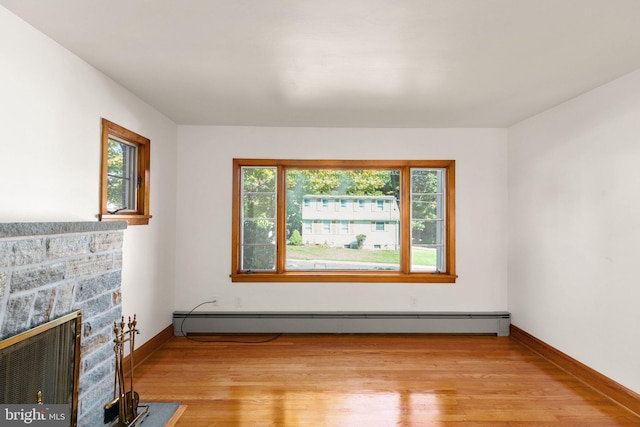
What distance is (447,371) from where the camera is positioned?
299cm

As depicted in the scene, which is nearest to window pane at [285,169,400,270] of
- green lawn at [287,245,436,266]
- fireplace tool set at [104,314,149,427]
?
green lawn at [287,245,436,266]

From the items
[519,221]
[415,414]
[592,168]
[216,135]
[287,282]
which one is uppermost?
[216,135]

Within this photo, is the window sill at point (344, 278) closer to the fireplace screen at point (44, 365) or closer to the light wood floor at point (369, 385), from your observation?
the light wood floor at point (369, 385)

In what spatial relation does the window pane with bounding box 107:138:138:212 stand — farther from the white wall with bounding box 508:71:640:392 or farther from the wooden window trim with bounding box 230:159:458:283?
the white wall with bounding box 508:71:640:392

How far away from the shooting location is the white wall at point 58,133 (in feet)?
5.79

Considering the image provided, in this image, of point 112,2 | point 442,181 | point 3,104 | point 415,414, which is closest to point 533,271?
point 442,181

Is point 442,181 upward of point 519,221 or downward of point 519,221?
upward

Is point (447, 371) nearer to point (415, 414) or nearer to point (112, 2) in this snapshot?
point (415, 414)

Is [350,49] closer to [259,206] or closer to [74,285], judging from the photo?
[74,285]

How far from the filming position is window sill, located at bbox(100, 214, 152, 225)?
8.52 feet

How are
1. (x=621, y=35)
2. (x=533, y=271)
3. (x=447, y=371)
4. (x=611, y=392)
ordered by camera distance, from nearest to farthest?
(x=621, y=35) < (x=611, y=392) < (x=447, y=371) < (x=533, y=271)

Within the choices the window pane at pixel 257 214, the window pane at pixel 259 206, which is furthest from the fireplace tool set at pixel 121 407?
the window pane at pixel 259 206

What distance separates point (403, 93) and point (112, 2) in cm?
210

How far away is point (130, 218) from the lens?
288 centimetres
